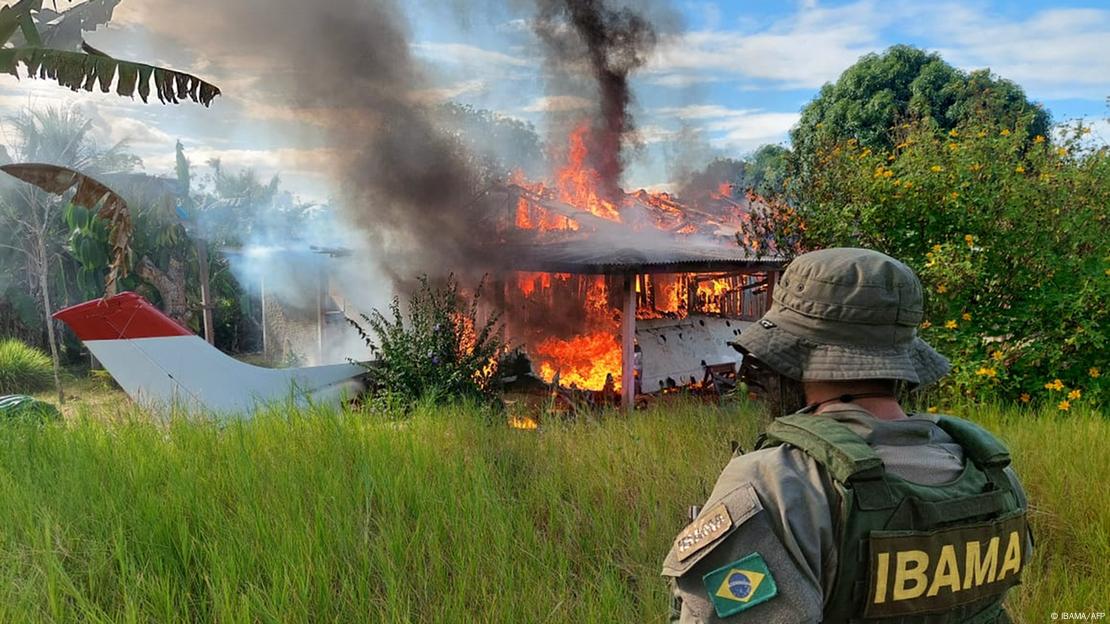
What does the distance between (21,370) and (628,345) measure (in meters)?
13.2

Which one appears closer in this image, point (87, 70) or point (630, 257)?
point (87, 70)

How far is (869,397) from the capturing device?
4.47 feet

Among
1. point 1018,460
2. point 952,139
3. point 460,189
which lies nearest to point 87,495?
point 1018,460

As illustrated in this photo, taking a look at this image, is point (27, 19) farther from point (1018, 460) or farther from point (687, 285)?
point (687, 285)

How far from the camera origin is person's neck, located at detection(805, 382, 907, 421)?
4.46 feet

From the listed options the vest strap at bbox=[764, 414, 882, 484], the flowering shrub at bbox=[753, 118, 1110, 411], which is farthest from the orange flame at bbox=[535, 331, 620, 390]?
the vest strap at bbox=[764, 414, 882, 484]

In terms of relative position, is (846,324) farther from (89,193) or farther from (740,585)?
(89,193)

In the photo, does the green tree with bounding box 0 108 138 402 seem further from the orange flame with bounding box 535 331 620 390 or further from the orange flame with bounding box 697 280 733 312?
the orange flame with bounding box 697 280 733 312

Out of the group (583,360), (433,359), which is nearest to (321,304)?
(583,360)

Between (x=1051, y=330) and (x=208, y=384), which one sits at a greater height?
(x=1051, y=330)

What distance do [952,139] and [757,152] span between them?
69.7 feet

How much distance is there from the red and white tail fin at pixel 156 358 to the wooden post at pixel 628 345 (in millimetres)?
4054

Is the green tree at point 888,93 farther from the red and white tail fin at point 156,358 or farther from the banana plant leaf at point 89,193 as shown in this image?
the banana plant leaf at point 89,193

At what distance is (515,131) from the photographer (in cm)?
1384
